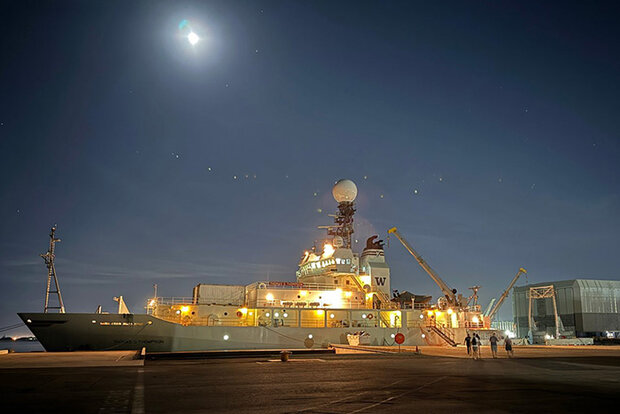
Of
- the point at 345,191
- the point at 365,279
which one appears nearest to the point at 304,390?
the point at 365,279

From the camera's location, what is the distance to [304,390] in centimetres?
1182

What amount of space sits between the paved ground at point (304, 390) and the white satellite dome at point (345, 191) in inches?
1230

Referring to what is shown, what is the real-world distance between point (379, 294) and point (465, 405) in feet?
110

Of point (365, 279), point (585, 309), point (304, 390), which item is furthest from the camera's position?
point (585, 309)

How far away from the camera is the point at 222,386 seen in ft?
41.9

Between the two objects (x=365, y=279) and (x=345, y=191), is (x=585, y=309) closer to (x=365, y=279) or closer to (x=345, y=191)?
(x=365, y=279)

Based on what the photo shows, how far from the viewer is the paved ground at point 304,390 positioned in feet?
30.7

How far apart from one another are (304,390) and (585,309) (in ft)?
255

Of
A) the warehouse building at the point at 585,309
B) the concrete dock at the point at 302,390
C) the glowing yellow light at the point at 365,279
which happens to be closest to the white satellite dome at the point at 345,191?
the glowing yellow light at the point at 365,279

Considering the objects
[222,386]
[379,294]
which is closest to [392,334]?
[379,294]

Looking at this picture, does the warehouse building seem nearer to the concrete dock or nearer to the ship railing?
the ship railing

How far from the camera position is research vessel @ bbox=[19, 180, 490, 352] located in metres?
30.3

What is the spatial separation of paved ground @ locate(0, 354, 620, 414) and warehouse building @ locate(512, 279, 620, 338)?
65.9m

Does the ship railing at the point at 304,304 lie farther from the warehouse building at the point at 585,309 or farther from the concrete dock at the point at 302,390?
the warehouse building at the point at 585,309
